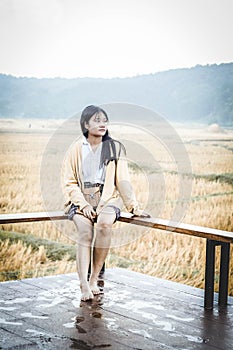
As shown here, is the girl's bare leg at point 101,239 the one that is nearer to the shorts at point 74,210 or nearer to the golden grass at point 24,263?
the shorts at point 74,210

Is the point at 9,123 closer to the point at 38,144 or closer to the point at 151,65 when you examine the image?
the point at 38,144

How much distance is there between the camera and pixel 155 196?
211 inches

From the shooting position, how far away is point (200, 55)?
225 inches

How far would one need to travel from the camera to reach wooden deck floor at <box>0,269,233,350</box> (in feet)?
10.8

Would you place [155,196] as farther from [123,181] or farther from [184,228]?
[184,228]

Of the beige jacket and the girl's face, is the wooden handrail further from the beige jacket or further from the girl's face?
the girl's face

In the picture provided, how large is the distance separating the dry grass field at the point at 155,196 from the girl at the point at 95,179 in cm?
103

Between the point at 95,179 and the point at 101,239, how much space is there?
0.43 metres

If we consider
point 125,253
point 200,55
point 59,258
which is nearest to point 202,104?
point 200,55

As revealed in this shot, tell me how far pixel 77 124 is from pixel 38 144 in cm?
41

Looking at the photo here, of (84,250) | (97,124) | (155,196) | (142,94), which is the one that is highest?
(142,94)

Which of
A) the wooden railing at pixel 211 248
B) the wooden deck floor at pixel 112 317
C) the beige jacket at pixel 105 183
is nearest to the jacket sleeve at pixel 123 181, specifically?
the beige jacket at pixel 105 183

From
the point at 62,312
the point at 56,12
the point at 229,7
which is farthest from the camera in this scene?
the point at 56,12

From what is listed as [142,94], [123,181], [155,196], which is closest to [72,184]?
[123,181]
